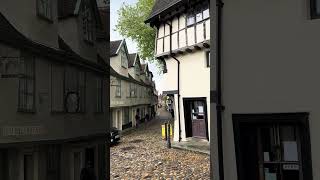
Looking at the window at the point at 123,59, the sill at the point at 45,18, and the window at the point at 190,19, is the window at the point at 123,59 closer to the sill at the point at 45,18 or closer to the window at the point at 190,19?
the sill at the point at 45,18

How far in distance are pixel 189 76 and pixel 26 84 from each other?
13843 millimetres

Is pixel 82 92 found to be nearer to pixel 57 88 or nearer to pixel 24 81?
pixel 57 88

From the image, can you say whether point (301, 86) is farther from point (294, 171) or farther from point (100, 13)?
point (100, 13)

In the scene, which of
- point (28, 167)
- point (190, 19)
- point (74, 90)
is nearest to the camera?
point (28, 167)

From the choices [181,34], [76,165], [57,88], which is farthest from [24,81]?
[181,34]

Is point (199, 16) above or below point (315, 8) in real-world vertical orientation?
above

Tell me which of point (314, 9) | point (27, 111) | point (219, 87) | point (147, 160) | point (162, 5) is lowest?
point (147, 160)

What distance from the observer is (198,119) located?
1598cm

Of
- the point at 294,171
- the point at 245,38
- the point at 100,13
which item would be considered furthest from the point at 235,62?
the point at 100,13

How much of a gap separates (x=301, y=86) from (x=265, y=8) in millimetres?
901

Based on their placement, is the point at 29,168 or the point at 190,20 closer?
the point at 29,168

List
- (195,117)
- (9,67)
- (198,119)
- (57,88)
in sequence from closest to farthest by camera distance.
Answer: (9,67), (57,88), (198,119), (195,117)

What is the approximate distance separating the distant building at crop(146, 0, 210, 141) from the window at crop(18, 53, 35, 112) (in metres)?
11.6

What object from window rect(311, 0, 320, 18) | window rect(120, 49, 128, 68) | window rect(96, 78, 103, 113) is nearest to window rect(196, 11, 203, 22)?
window rect(311, 0, 320, 18)
